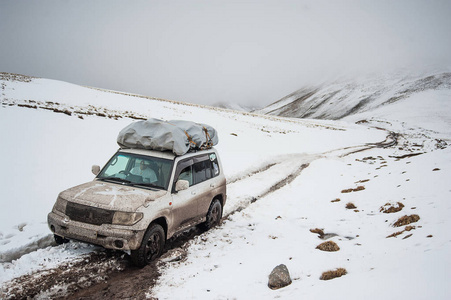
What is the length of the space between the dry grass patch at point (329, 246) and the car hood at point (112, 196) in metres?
3.79

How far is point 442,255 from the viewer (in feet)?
15.3

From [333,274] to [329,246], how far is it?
1640 millimetres

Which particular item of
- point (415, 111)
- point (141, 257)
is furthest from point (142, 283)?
point (415, 111)

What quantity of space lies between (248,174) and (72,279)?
11389 millimetres

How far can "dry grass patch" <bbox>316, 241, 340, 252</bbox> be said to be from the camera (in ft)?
21.6

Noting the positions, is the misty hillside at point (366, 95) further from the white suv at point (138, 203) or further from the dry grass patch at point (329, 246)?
the white suv at point (138, 203)

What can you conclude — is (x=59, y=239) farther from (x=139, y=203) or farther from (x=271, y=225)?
(x=271, y=225)

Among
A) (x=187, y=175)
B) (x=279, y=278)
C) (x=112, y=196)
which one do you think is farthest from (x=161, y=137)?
(x=279, y=278)

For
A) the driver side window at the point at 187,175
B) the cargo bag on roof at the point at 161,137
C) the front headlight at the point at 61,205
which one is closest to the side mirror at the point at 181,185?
the driver side window at the point at 187,175

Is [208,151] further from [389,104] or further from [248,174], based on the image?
[389,104]

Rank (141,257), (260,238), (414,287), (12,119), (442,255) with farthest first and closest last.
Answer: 1. (12,119)
2. (260,238)
3. (141,257)
4. (442,255)
5. (414,287)

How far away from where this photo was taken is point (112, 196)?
5.57 meters

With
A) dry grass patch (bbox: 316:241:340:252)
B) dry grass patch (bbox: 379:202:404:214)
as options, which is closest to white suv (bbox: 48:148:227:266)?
dry grass patch (bbox: 316:241:340:252)

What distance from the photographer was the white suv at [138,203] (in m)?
5.32
